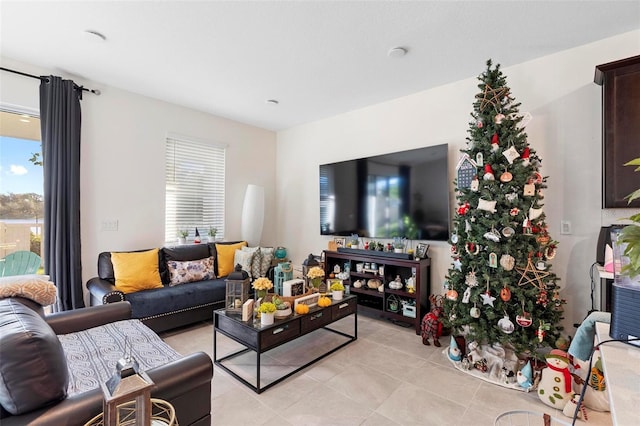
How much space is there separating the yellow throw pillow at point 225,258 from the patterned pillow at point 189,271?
0.15 metres

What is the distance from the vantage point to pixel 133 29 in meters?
2.35

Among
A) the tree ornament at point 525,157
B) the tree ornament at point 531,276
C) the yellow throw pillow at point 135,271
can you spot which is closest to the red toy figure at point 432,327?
the tree ornament at point 531,276

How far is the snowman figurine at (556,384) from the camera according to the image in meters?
1.95

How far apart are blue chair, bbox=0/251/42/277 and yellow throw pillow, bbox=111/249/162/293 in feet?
2.11

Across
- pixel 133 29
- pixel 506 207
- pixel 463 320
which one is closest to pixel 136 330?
pixel 133 29

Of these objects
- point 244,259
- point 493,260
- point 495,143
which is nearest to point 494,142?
point 495,143

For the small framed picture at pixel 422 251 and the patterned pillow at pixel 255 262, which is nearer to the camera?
the small framed picture at pixel 422 251

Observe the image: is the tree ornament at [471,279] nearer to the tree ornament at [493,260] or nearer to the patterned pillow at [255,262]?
the tree ornament at [493,260]

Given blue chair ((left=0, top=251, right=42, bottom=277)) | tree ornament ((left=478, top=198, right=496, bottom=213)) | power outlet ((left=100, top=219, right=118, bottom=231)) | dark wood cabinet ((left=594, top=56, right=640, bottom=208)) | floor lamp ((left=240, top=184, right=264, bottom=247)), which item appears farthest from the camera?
floor lamp ((left=240, top=184, right=264, bottom=247))

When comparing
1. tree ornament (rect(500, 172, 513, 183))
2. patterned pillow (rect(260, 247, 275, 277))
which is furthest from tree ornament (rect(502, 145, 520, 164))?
patterned pillow (rect(260, 247, 275, 277))

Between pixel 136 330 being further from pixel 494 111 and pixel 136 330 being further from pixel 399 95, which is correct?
pixel 399 95

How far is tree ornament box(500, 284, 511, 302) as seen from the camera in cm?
229

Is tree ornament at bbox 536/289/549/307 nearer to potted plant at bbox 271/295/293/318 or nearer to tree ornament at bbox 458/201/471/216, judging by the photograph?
tree ornament at bbox 458/201/471/216

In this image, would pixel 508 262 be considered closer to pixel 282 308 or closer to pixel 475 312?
pixel 475 312
